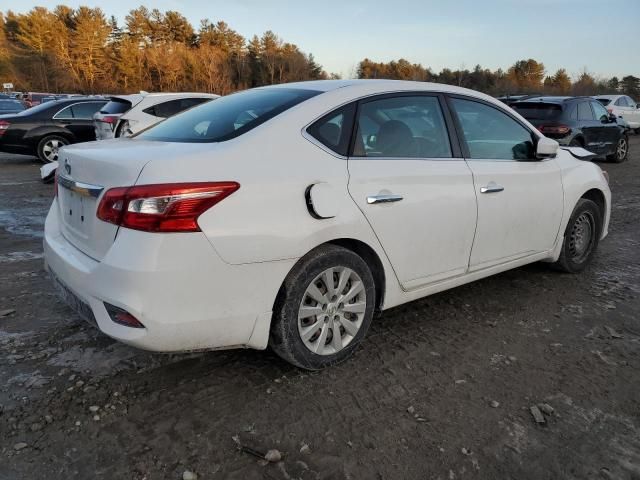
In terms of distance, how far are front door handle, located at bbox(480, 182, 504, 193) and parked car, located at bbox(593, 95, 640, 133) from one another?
1876 centimetres

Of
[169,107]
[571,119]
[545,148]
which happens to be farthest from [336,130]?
[571,119]

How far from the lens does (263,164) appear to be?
2457 millimetres

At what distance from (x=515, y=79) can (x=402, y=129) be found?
7406cm

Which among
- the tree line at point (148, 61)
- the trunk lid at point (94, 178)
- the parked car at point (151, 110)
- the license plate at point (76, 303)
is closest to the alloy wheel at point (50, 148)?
the parked car at point (151, 110)

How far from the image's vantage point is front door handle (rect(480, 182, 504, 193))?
341cm

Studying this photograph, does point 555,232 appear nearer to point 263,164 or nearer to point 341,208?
point 341,208

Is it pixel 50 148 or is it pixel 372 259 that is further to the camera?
pixel 50 148

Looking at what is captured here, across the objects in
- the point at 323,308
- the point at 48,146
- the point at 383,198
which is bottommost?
the point at 48,146

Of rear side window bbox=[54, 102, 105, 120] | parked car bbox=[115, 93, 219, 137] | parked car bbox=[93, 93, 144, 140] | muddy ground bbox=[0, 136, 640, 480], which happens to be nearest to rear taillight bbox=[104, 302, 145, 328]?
muddy ground bbox=[0, 136, 640, 480]

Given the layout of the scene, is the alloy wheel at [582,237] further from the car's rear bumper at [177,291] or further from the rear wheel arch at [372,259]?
the car's rear bumper at [177,291]

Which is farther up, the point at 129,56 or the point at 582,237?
the point at 129,56

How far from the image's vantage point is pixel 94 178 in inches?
96.2

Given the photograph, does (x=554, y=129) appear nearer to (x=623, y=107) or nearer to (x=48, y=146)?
(x=48, y=146)

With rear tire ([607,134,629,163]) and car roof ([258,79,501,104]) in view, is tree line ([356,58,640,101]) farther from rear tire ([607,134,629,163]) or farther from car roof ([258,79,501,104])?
car roof ([258,79,501,104])
